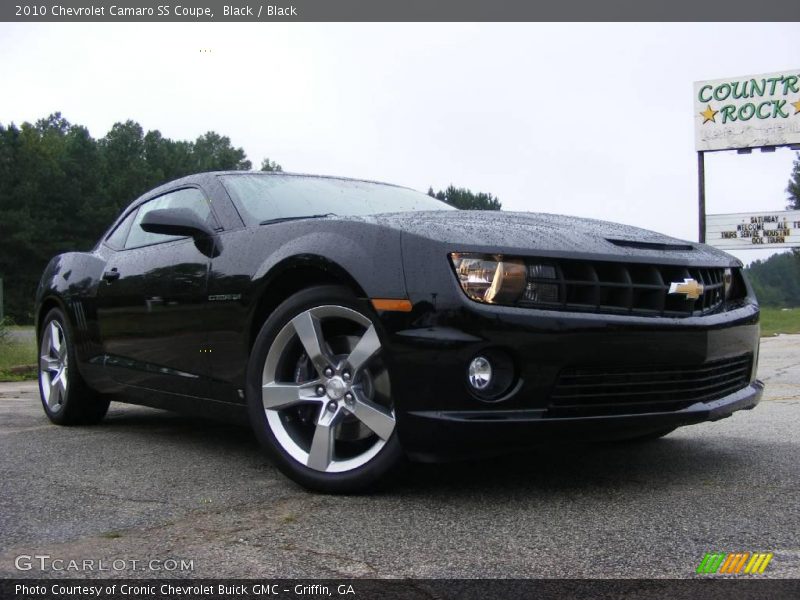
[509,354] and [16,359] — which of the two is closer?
[509,354]

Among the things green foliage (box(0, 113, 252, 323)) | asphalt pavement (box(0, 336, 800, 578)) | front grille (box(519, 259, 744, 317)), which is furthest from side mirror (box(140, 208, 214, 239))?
green foliage (box(0, 113, 252, 323))

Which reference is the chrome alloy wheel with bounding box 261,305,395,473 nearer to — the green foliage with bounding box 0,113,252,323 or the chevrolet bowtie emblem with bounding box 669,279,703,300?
the chevrolet bowtie emblem with bounding box 669,279,703,300

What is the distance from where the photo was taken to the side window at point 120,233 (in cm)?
505

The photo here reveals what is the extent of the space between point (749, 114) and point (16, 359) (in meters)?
24.6

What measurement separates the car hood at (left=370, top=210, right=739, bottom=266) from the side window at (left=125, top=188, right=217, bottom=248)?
123 centimetres

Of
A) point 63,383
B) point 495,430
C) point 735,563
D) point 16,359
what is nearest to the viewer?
point 735,563

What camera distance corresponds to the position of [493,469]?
3.55 metres

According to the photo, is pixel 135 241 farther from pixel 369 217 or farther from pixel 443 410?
pixel 443 410

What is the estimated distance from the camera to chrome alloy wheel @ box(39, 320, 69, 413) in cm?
530

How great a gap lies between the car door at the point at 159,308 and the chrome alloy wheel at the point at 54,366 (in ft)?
2.34

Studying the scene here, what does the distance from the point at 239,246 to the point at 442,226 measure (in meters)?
1.05

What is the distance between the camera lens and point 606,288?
301 cm

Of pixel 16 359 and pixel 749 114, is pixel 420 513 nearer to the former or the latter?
pixel 16 359

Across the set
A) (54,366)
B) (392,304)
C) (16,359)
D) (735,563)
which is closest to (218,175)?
(392,304)
